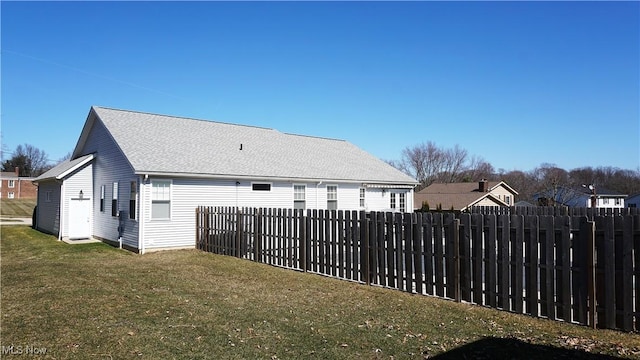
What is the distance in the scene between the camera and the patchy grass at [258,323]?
5320 millimetres

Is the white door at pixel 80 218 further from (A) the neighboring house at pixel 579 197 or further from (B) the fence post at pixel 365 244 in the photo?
(A) the neighboring house at pixel 579 197

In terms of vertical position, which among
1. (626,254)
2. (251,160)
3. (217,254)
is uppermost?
(251,160)

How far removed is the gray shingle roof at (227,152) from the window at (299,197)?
0.64 meters

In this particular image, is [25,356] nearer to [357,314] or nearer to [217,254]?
[357,314]

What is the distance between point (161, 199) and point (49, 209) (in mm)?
10477

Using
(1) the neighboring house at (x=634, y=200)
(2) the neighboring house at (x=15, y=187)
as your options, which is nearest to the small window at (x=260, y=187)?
(2) the neighboring house at (x=15, y=187)

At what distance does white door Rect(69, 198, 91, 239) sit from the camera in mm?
19812

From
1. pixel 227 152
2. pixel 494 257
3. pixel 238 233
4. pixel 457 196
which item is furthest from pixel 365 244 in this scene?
pixel 457 196

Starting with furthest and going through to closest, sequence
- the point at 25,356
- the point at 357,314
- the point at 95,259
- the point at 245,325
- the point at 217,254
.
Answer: the point at 217,254
the point at 95,259
the point at 357,314
the point at 245,325
the point at 25,356

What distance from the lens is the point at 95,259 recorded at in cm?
1373

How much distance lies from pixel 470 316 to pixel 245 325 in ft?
11.6

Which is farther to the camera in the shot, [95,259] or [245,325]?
[95,259]

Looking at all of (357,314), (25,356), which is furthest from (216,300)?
(25,356)

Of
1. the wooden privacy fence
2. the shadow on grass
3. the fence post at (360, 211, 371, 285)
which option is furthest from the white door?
the shadow on grass
